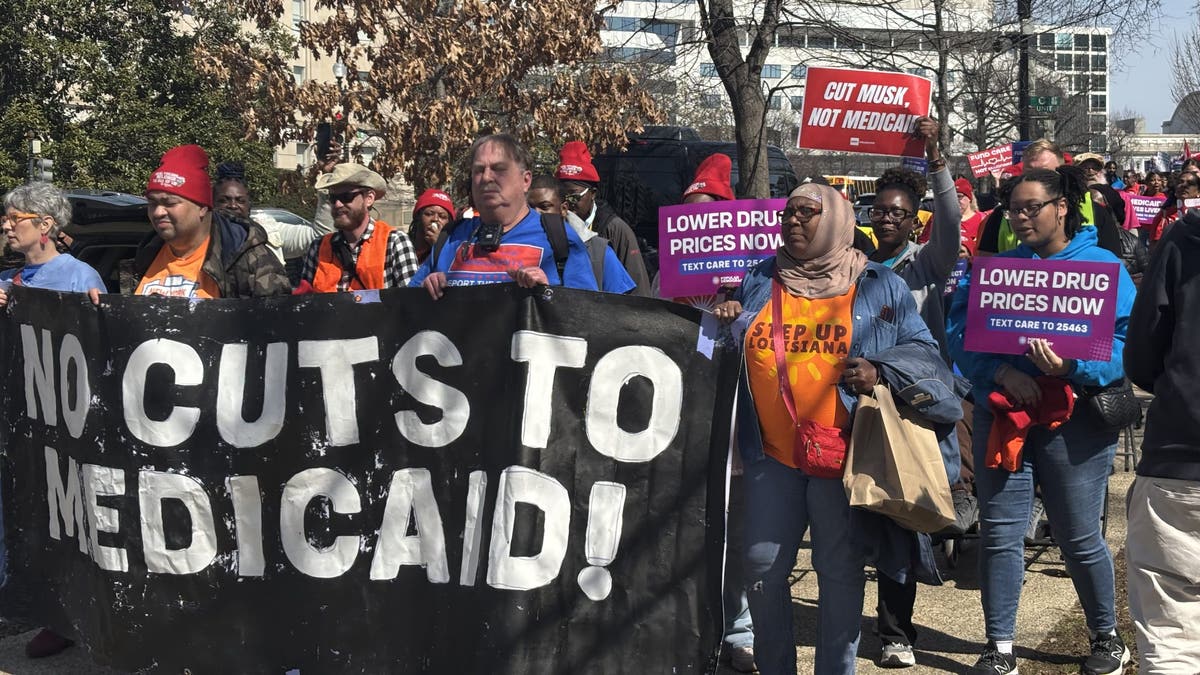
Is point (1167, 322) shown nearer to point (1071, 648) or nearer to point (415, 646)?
point (1071, 648)

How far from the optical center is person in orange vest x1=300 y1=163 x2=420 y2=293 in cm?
555

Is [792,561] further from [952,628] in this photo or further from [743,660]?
[952,628]

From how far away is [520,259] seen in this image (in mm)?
4539

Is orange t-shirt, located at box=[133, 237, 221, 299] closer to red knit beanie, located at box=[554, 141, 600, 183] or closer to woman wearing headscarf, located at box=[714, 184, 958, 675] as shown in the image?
woman wearing headscarf, located at box=[714, 184, 958, 675]

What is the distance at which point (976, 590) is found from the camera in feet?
20.3

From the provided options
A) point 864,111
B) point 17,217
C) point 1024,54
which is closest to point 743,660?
point 864,111

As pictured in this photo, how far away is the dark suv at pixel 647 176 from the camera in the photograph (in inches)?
607

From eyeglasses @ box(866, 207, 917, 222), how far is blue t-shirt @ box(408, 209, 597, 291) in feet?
5.43

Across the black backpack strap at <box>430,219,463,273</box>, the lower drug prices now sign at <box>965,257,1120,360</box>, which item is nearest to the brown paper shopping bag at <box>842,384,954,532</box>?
the lower drug prices now sign at <box>965,257,1120,360</box>

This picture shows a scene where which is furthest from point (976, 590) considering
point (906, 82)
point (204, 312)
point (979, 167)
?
point (979, 167)

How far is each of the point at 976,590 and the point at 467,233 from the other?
3.10 m

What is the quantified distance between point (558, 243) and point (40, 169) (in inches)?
887

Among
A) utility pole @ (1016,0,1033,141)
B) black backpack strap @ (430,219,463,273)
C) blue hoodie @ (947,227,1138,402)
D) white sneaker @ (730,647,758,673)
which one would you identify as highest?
utility pole @ (1016,0,1033,141)

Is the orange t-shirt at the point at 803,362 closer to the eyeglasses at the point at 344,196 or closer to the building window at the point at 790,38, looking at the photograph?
the eyeglasses at the point at 344,196
